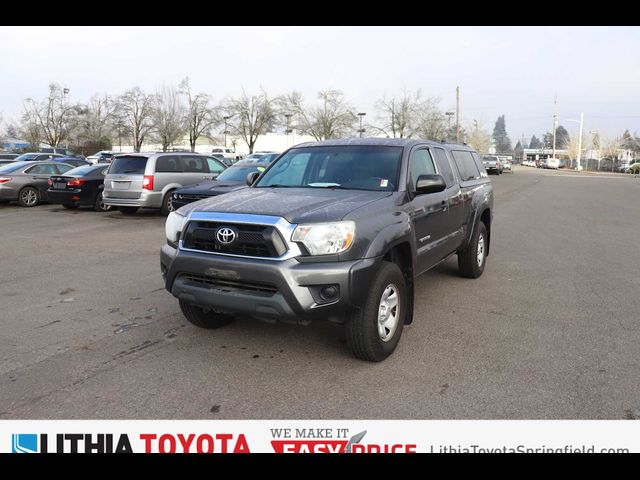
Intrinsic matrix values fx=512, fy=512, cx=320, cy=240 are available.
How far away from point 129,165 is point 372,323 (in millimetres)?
11086

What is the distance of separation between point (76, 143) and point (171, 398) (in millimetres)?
49112

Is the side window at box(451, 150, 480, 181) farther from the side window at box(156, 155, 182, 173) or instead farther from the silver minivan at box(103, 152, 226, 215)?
the side window at box(156, 155, 182, 173)

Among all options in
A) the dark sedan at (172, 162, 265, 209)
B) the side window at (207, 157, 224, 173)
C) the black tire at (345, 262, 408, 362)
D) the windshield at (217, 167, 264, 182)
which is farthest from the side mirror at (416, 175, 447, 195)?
the side window at (207, 157, 224, 173)

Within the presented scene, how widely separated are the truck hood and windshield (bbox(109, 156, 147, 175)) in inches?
364

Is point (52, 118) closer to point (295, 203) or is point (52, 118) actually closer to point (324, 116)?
point (324, 116)

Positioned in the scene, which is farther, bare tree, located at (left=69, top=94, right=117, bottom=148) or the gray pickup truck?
bare tree, located at (left=69, top=94, right=117, bottom=148)

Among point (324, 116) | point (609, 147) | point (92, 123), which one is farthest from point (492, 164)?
point (609, 147)

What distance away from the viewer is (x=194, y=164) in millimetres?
14156

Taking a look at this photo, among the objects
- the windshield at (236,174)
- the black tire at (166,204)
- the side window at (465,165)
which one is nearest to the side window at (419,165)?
the side window at (465,165)

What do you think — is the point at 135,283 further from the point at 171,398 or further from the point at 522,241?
the point at 522,241

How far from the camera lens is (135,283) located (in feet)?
21.5

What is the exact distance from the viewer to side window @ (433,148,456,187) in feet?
19.0

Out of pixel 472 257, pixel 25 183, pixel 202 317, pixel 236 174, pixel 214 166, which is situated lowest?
pixel 202 317

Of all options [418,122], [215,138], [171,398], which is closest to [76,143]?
[215,138]
